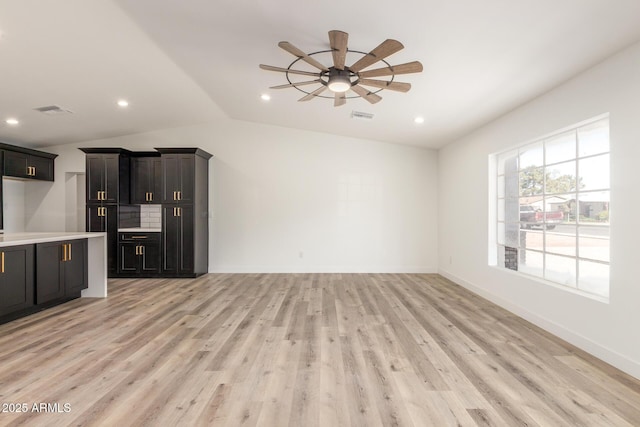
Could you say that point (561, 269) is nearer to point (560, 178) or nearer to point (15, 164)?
point (560, 178)

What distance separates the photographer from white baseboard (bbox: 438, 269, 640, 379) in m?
2.32

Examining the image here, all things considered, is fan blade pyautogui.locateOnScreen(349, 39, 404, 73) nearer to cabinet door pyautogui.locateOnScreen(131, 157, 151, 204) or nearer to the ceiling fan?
the ceiling fan

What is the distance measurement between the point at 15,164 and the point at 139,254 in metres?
2.71

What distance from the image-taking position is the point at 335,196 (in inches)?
250

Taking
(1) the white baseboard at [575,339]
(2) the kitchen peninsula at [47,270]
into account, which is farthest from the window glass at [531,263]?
(2) the kitchen peninsula at [47,270]

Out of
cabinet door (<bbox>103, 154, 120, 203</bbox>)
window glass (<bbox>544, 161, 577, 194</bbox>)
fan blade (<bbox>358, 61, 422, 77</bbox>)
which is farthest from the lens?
cabinet door (<bbox>103, 154, 120, 203</bbox>)

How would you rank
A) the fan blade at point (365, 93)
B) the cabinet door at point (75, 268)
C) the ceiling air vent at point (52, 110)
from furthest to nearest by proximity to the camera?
the ceiling air vent at point (52, 110), the cabinet door at point (75, 268), the fan blade at point (365, 93)

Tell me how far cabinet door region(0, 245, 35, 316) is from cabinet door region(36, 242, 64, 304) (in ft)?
0.25

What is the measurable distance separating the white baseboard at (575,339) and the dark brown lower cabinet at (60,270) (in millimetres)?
5700

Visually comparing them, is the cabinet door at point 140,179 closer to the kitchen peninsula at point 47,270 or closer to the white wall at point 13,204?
the kitchen peninsula at point 47,270

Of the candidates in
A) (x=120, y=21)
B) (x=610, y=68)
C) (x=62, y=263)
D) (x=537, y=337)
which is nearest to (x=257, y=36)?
(x=120, y=21)

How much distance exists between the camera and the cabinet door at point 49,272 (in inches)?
140

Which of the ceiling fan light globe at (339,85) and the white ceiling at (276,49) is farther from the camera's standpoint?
the ceiling fan light globe at (339,85)

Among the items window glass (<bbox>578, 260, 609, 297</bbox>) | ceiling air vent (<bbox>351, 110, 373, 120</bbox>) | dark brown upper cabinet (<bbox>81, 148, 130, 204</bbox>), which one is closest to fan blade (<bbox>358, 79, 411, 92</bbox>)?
ceiling air vent (<bbox>351, 110, 373, 120</bbox>)
